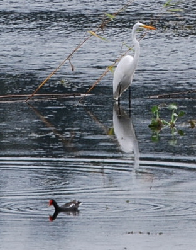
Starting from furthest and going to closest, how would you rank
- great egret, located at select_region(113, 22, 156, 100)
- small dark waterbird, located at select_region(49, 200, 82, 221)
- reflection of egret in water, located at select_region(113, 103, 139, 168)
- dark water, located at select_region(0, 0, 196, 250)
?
great egret, located at select_region(113, 22, 156, 100), reflection of egret in water, located at select_region(113, 103, 139, 168), small dark waterbird, located at select_region(49, 200, 82, 221), dark water, located at select_region(0, 0, 196, 250)

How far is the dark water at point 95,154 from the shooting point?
9891mm

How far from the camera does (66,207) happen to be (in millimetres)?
10438

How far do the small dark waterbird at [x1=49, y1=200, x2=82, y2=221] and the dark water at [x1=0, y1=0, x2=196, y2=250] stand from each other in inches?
2.8

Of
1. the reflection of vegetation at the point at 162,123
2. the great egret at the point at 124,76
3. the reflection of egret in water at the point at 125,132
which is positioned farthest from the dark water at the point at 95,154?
the great egret at the point at 124,76

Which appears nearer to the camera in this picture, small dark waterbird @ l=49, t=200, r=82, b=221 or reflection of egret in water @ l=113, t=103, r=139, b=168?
small dark waterbird @ l=49, t=200, r=82, b=221

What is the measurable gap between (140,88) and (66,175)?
8.38 meters

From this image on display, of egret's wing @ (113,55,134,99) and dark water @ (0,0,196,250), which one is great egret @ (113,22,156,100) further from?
dark water @ (0,0,196,250)

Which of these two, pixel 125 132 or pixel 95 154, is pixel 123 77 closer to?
pixel 125 132

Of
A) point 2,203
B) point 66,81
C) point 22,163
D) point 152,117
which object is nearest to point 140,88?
point 66,81

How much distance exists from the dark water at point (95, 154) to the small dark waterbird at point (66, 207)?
2.8 inches

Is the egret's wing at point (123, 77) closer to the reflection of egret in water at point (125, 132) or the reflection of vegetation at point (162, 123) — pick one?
the reflection of egret in water at point (125, 132)

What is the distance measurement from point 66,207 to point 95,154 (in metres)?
3.46

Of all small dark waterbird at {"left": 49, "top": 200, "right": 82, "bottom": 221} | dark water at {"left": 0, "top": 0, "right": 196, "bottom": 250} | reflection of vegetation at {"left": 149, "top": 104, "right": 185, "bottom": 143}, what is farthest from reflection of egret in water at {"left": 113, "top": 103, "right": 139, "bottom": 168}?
small dark waterbird at {"left": 49, "top": 200, "right": 82, "bottom": 221}

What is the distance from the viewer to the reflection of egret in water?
14203mm
